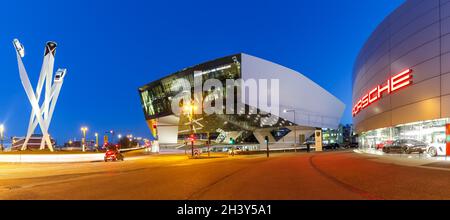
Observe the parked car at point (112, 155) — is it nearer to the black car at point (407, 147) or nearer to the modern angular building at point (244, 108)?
the black car at point (407, 147)

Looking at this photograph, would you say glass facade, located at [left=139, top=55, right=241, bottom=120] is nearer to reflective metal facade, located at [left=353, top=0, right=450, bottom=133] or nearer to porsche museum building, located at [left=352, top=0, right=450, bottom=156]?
porsche museum building, located at [left=352, top=0, right=450, bottom=156]

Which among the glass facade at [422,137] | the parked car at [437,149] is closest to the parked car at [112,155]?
the glass facade at [422,137]

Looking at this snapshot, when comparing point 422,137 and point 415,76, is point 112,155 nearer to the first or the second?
point 415,76

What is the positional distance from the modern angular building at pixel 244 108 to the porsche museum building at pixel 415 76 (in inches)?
1165

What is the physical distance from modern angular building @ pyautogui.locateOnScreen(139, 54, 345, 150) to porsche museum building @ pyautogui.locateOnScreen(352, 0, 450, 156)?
29.6 metres

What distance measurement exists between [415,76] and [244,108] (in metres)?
50.7

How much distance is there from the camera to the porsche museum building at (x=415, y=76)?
3128 cm

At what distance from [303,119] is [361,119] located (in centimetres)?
4096

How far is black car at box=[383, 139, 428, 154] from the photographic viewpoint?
33.1 m

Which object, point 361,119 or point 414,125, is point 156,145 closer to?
point 361,119

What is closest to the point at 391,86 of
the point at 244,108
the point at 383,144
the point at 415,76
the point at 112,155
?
the point at 415,76

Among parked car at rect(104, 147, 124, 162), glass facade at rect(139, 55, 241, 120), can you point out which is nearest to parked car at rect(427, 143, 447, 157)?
parked car at rect(104, 147, 124, 162)

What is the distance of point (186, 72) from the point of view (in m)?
90.6
